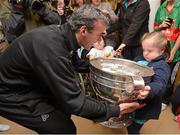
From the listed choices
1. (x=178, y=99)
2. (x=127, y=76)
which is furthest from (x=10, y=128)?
(x=178, y=99)

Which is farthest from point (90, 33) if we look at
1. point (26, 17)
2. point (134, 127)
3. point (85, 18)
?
point (26, 17)

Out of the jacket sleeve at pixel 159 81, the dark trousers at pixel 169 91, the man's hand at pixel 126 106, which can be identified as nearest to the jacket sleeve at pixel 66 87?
the man's hand at pixel 126 106

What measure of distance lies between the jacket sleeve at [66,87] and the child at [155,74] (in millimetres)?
394

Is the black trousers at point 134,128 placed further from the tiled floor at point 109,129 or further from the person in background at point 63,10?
the person in background at point 63,10

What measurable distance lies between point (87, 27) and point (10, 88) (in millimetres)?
538

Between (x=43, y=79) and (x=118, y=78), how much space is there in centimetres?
38

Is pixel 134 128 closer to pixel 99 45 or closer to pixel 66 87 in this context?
pixel 66 87

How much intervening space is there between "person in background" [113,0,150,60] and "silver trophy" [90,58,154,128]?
102 cm

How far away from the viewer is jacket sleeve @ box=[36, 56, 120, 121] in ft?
4.77

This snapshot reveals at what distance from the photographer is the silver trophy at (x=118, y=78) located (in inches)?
62.1

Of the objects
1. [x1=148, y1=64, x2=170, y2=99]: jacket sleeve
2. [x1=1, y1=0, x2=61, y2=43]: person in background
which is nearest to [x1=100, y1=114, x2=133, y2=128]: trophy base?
[x1=148, y1=64, x2=170, y2=99]: jacket sleeve

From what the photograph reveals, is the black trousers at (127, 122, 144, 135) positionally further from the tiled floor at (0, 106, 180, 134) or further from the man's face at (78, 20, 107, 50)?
the man's face at (78, 20, 107, 50)

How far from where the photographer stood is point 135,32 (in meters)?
2.96

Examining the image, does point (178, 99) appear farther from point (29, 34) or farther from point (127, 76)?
point (29, 34)
